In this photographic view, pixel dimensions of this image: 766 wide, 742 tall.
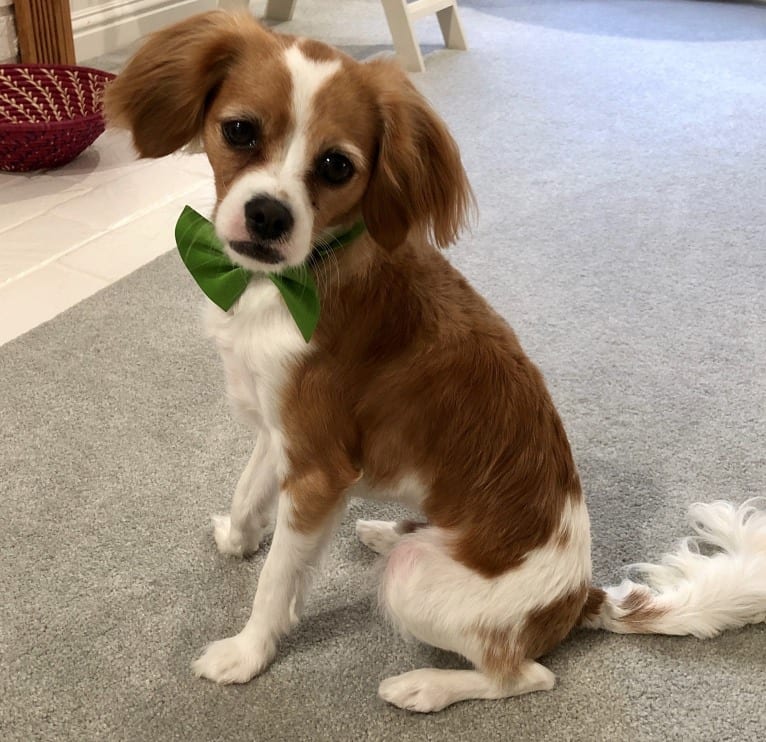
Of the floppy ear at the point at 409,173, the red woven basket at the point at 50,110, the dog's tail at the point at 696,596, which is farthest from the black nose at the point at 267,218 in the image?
the red woven basket at the point at 50,110

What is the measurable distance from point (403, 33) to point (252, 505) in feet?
8.60

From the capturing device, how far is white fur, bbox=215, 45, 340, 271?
107 cm

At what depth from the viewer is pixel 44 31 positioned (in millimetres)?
3055

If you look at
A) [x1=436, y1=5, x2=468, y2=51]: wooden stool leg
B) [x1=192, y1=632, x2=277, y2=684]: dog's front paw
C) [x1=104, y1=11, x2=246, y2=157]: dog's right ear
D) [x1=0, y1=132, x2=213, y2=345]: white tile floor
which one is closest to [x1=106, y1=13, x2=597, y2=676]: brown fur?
[x1=104, y1=11, x2=246, y2=157]: dog's right ear

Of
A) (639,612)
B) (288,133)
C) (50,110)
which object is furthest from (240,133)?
(50,110)

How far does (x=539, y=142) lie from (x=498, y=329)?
79.6 inches

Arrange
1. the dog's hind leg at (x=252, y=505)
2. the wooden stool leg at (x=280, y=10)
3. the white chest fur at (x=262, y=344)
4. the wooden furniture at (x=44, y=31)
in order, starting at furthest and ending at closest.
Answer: the wooden stool leg at (x=280, y=10) < the wooden furniture at (x=44, y=31) < the dog's hind leg at (x=252, y=505) < the white chest fur at (x=262, y=344)

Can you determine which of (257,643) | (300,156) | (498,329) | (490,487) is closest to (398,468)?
(490,487)

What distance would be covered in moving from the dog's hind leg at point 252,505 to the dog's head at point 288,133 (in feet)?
1.46

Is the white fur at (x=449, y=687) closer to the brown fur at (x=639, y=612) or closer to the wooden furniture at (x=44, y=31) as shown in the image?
the brown fur at (x=639, y=612)

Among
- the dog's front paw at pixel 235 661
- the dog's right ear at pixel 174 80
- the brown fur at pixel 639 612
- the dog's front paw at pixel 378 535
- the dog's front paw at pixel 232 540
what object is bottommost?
the brown fur at pixel 639 612

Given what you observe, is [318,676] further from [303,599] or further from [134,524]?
[134,524]

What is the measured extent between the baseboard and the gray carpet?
1565mm

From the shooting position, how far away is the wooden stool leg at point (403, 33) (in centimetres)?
348
